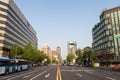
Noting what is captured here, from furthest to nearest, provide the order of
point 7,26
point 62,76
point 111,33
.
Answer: point 111,33 < point 7,26 < point 62,76

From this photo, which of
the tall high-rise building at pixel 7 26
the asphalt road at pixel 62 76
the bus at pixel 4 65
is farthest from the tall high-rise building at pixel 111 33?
the bus at pixel 4 65

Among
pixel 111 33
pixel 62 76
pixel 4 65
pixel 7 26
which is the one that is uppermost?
pixel 7 26

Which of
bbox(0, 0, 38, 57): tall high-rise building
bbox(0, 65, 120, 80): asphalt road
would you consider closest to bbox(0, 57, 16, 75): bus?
bbox(0, 65, 120, 80): asphalt road

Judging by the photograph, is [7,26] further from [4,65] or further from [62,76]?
[62,76]

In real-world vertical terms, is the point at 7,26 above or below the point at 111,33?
above

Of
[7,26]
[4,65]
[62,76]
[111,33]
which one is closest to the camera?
[62,76]

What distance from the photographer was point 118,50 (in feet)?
267

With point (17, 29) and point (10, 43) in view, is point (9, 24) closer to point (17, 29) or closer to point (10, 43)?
point (10, 43)

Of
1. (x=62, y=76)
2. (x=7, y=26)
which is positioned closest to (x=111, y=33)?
(x=7, y=26)

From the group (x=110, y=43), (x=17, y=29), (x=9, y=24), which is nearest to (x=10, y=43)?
(x=9, y=24)

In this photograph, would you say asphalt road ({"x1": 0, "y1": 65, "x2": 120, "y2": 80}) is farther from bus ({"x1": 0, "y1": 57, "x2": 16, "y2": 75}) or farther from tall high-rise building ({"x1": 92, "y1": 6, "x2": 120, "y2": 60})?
tall high-rise building ({"x1": 92, "y1": 6, "x2": 120, "y2": 60})

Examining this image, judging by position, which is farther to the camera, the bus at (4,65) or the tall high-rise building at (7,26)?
the tall high-rise building at (7,26)

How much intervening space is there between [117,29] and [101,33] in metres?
13.7

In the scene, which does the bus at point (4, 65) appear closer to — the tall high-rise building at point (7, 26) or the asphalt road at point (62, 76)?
the asphalt road at point (62, 76)
